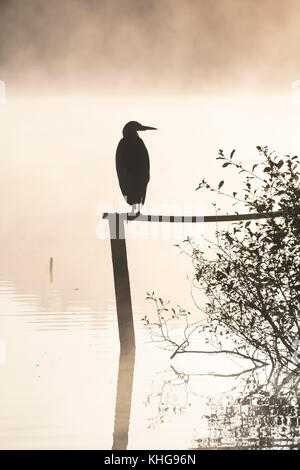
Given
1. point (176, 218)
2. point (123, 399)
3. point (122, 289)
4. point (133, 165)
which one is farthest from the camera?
point (133, 165)

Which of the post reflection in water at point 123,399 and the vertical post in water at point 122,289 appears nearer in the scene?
the post reflection in water at point 123,399

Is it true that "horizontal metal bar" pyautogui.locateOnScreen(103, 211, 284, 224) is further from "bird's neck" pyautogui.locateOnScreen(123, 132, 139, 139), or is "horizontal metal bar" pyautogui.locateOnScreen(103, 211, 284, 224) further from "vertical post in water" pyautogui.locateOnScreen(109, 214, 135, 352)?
"bird's neck" pyautogui.locateOnScreen(123, 132, 139, 139)

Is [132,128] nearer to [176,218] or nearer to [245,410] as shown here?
[176,218]

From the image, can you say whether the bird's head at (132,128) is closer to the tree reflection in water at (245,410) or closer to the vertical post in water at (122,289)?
the vertical post in water at (122,289)

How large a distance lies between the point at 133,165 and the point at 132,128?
588 mm

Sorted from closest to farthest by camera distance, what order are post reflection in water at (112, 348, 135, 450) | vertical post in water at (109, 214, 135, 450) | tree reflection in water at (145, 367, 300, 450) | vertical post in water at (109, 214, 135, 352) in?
1. tree reflection in water at (145, 367, 300, 450)
2. post reflection in water at (112, 348, 135, 450)
3. vertical post in water at (109, 214, 135, 450)
4. vertical post in water at (109, 214, 135, 352)

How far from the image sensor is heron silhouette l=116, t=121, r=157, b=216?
45.0ft

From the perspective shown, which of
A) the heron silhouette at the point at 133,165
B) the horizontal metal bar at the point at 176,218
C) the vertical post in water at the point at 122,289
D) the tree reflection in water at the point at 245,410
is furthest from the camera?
the heron silhouette at the point at 133,165

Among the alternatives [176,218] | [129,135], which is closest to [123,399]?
[176,218]

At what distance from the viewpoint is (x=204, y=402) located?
30.7ft

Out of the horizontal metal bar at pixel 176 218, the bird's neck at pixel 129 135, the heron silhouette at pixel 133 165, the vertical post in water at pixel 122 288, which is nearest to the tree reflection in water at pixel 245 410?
the vertical post in water at pixel 122 288

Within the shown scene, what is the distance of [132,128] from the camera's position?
45.6 feet

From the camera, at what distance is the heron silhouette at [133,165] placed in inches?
539

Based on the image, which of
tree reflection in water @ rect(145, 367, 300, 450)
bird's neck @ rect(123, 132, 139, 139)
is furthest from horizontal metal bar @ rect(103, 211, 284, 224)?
tree reflection in water @ rect(145, 367, 300, 450)
